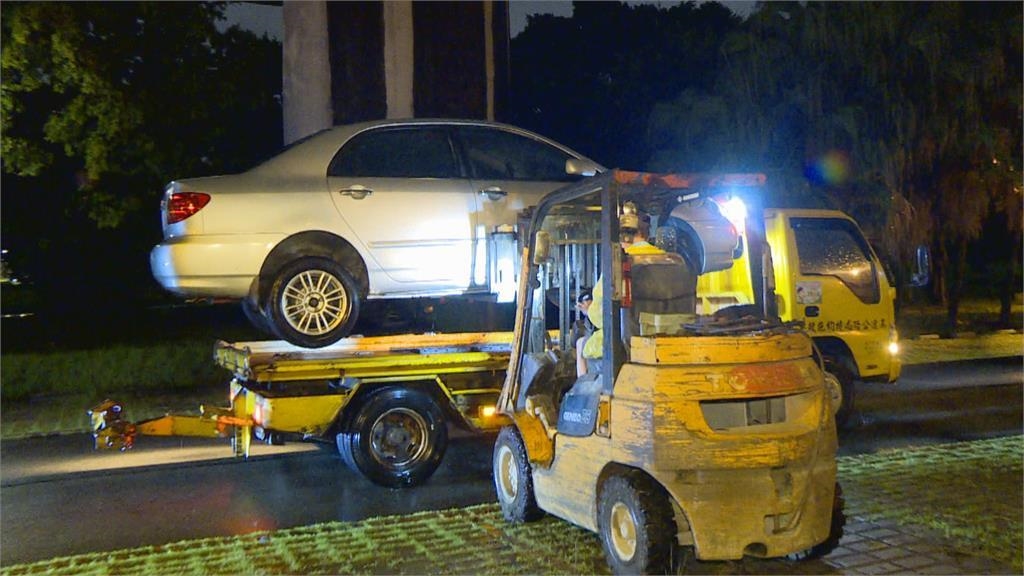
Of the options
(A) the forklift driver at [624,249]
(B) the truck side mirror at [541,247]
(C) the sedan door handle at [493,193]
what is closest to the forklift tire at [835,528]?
(A) the forklift driver at [624,249]

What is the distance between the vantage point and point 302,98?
1234cm

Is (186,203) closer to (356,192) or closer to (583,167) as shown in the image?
(356,192)

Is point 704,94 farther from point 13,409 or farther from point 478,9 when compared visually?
point 13,409

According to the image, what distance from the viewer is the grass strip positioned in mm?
5547

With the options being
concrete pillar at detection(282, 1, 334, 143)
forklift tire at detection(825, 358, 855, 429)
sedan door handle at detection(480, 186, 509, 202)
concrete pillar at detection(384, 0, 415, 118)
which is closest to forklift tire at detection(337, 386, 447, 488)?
sedan door handle at detection(480, 186, 509, 202)

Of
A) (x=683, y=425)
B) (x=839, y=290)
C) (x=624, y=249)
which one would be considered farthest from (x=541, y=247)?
(x=839, y=290)

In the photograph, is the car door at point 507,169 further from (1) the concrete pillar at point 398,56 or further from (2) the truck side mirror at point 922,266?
(1) the concrete pillar at point 398,56

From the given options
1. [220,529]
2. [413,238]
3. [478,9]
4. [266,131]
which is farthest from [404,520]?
[266,131]

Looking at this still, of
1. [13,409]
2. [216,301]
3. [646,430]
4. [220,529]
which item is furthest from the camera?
[13,409]

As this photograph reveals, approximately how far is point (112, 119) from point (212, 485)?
5983mm

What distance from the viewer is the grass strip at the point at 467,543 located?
5.55m

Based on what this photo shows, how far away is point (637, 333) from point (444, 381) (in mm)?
2844

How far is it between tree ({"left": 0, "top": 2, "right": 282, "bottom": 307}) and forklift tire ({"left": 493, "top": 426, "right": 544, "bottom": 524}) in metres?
7.96

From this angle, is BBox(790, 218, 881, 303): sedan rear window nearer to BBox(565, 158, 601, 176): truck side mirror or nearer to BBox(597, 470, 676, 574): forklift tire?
BBox(565, 158, 601, 176): truck side mirror
